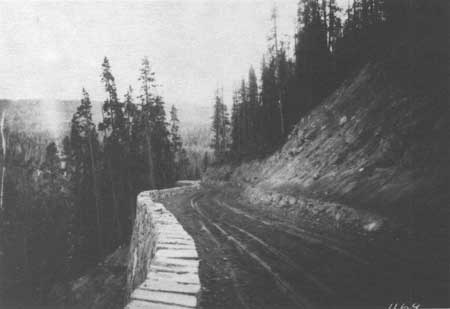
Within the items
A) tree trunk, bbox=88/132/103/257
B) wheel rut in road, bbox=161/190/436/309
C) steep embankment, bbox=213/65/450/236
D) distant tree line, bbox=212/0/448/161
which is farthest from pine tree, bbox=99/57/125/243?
wheel rut in road, bbox=161/190/436/309

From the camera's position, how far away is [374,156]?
9656 mm

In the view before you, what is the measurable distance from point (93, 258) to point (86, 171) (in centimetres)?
999

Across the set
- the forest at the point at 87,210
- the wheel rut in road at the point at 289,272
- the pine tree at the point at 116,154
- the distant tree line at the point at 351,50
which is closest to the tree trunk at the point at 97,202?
the forest at the point at 87,210

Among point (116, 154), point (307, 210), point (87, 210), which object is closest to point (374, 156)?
point (307, 210)

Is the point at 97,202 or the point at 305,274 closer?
the point at 305,274

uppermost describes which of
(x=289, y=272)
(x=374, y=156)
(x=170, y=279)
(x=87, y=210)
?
(x=374, y=156)

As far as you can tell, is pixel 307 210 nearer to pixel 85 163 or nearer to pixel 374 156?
pixel 374 156

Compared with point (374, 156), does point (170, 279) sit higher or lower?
lower

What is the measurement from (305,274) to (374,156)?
670cm

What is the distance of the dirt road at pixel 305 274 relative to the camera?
376 cm

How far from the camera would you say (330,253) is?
5.71 metres

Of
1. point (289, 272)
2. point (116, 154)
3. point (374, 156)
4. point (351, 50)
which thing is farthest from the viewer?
point (116, 154)

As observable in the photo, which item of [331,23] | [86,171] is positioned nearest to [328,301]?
[86,171]

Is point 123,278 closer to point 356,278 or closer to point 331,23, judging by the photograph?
point 356,278
